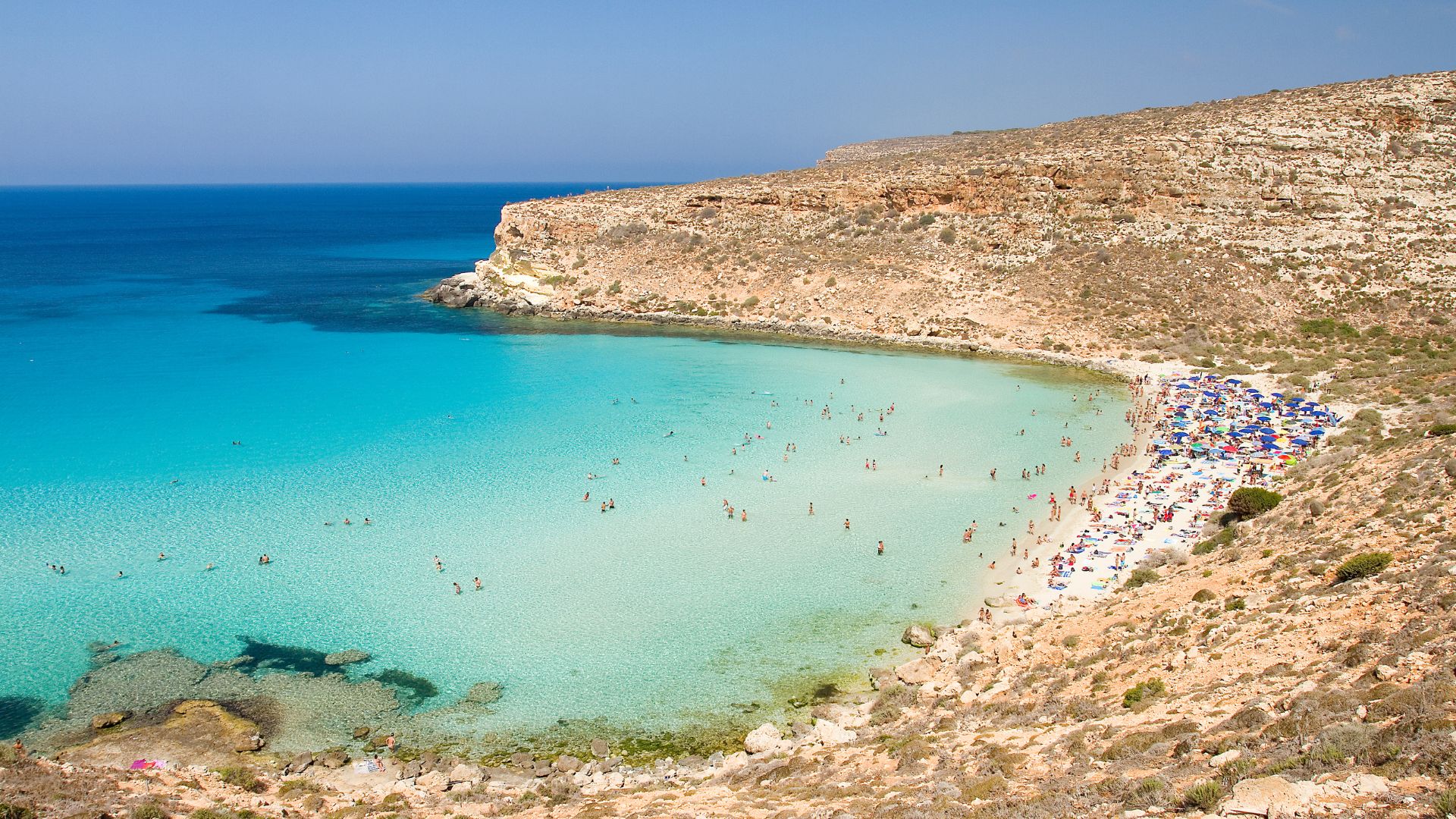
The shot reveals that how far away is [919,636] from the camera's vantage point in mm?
19234

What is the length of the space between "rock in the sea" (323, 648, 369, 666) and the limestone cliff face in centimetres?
3873

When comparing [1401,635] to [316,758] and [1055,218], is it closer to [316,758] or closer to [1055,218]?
[316,758]

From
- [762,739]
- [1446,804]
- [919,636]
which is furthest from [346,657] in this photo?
[1446,804]

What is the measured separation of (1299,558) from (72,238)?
145 metres

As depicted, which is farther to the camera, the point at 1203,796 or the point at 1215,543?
the point at 1215,543

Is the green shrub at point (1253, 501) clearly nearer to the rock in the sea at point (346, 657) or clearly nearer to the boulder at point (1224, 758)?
the boulder at point (1224, 758)

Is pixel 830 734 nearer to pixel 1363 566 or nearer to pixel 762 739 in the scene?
pixel 762 739

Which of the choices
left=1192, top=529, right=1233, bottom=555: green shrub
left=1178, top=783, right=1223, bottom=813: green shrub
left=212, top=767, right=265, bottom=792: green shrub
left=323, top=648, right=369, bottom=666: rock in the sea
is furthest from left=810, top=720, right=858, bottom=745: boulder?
left=1192, top=529, right=1233, bottom=555: green shrub

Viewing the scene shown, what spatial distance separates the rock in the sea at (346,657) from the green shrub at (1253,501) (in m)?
21.2

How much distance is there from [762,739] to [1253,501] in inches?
584

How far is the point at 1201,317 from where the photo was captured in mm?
46969

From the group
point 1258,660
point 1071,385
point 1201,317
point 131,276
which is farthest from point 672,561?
point 131,276

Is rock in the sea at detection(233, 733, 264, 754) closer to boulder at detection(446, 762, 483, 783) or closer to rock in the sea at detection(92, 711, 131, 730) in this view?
rock in the sea at detection(92, 711, 131, 730)

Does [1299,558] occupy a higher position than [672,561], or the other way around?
[1299,558]
